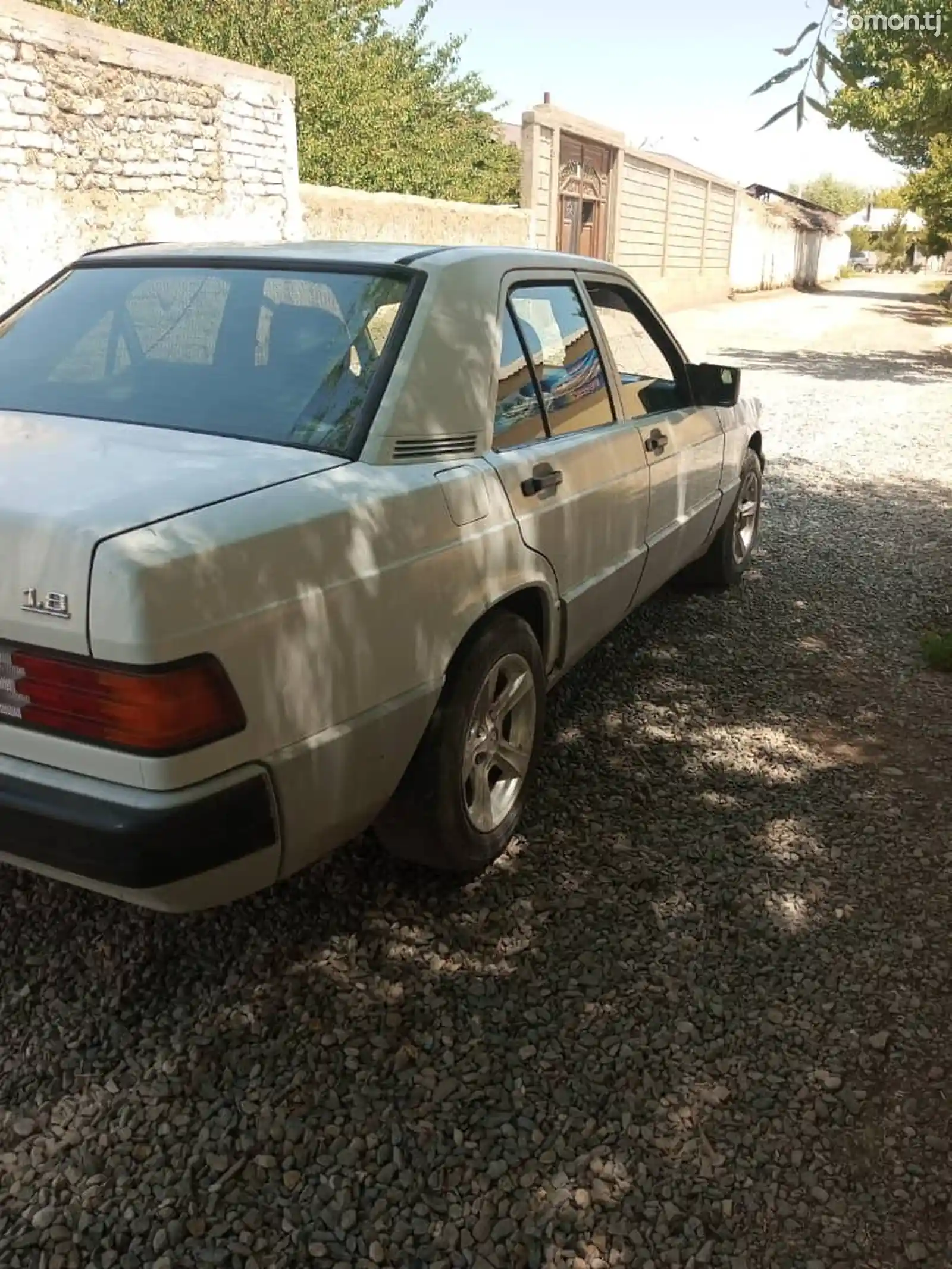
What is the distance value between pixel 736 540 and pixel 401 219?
10467 millimetres

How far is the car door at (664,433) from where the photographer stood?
155 inches

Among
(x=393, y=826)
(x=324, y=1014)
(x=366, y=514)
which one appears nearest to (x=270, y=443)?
(x=366, y=514)

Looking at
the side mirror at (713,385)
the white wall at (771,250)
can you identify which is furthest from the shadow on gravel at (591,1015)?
the white wall at (771,250)

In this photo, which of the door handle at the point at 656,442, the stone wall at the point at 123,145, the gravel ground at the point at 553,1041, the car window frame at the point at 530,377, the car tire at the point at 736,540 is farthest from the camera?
the stone wall at the point at 123,145

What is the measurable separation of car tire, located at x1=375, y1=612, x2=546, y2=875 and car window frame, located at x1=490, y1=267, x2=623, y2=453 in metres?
0.61

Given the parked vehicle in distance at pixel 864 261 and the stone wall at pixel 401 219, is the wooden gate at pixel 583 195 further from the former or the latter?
the parked vehicle in distance at pixel 864 261

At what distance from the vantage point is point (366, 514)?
2234 millimetres

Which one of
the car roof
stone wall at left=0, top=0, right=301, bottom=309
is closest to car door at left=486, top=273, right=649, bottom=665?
the car roof

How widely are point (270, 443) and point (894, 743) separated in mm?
2743

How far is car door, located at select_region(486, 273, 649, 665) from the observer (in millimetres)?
2959

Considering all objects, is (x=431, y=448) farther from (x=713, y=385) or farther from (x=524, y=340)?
(x=713, y=385)

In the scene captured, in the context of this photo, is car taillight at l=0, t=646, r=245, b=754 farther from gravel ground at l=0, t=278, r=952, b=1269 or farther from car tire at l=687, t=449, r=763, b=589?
car tire at l=687, t=449, r=763, b=589

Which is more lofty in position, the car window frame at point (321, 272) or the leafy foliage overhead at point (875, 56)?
the leafy foliage overhead at point (875, 56)

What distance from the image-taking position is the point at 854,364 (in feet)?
54.3
